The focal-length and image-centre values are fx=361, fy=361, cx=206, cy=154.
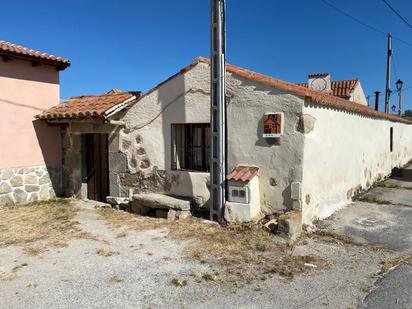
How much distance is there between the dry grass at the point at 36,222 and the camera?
245 inches

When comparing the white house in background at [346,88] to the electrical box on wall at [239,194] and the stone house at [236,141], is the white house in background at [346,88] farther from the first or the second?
the electrical box on wall at [239,194]

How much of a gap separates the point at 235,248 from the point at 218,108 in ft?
8.21

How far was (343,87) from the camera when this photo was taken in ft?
73.9

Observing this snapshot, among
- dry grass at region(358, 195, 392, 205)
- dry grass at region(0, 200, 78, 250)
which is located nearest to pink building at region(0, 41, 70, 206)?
dry grass at region(0, 200, 78, 250)

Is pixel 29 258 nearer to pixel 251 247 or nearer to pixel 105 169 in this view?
pixel 251 247

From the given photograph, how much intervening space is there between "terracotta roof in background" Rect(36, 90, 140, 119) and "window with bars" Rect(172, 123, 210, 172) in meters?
1.53

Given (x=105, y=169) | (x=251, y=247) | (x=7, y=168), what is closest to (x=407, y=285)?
(x=251, y=247)

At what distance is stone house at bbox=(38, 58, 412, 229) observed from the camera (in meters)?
6.42

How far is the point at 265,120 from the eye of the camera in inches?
257

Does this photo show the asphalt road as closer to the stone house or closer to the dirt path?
the dirt path

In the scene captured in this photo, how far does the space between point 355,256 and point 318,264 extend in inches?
27.3

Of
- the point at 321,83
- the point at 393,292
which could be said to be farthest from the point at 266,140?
the point at 321,83

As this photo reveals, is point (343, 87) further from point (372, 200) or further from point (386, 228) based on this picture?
point (386, 228)

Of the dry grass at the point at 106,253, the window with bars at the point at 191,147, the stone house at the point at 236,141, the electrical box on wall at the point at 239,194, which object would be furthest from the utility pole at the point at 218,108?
the dry grass at the point at 106,253
